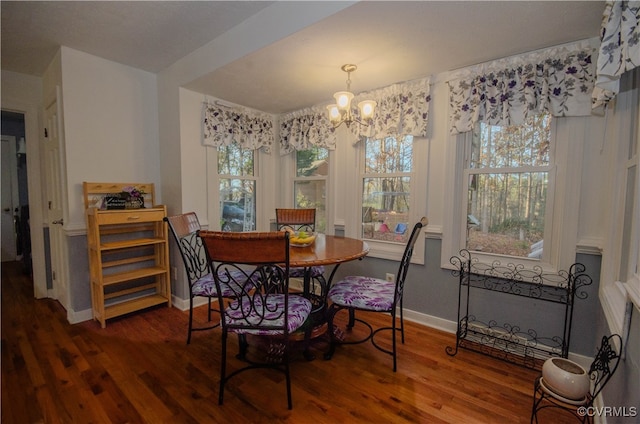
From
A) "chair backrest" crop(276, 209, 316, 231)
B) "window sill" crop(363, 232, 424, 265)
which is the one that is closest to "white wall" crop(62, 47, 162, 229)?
"chair backrest" crop(276, 209, 316, 231)

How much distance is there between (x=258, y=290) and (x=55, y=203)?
2.63 meters

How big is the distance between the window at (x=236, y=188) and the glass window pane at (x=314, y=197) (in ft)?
1.89

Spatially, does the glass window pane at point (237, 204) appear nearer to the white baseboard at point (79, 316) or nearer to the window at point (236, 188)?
the window at point (236, 188)

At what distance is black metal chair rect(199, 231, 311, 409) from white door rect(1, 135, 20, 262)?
17.2ft

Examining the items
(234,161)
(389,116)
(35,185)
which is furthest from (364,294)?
(35,185)

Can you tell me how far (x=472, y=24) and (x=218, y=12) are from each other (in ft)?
5.49

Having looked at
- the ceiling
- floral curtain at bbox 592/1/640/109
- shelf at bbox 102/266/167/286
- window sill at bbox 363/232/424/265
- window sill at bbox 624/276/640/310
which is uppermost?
the ceiling

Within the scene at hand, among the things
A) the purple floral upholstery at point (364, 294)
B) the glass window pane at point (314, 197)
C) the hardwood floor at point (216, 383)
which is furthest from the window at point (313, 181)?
the hardwood floor at point (216, 383)

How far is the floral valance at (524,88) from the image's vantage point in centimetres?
185

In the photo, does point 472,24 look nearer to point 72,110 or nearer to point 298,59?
point 298,59

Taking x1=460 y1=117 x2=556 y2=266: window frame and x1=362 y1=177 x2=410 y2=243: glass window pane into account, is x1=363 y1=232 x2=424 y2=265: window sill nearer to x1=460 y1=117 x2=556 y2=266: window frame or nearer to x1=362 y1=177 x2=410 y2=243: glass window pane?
x1=362 y1=177 x2=410 y2=243: glass window pane

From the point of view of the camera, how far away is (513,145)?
2182 mm

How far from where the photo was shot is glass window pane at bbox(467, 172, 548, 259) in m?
2.11

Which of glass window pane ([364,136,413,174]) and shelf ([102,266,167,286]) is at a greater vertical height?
glass window pane ([364,136,413,174])
